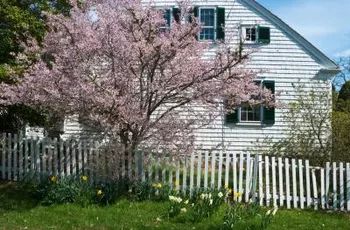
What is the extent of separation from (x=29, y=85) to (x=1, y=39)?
12.2 feet

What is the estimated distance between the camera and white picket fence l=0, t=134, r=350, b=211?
38.3 ft

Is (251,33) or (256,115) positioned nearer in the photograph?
(256,115)

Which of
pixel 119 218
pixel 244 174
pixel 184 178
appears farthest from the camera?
pixel 244 174

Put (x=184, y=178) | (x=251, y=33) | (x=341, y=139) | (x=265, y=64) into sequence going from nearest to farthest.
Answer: (x=184, y=178)
(x=341, y=139)
(x=265, y=64)
(x=251, y=33)

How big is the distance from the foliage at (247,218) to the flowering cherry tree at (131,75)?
7.43 ft

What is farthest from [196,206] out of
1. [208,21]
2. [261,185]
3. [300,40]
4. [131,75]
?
[300,40]

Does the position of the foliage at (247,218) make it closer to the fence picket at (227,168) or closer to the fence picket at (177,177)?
the fence picket at (227,168)

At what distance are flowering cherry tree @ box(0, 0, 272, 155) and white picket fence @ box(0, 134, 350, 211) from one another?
1.30ft

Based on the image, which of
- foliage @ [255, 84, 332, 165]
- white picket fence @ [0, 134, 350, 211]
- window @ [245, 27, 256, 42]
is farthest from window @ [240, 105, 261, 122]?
white picket fence @ [0, 134, 350, 211]

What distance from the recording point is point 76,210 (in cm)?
1097

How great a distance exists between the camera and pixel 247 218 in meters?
10.2

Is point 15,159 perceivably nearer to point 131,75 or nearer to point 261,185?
point 131,75

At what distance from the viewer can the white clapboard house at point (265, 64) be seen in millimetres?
21312

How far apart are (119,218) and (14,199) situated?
274cm
